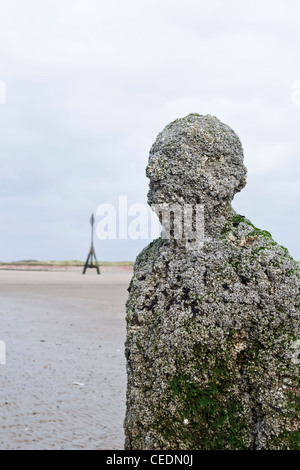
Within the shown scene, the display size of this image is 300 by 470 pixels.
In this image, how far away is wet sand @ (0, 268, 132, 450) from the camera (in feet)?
26.6

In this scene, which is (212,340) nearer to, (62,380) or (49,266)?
(62,380)

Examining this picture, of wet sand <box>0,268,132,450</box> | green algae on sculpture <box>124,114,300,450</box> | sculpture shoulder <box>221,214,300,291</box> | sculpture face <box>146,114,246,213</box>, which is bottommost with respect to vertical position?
wet sand <box>0,268,132,450</box>

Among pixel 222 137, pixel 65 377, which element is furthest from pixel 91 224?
pixel 222 137

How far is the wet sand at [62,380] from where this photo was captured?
26.6 ft

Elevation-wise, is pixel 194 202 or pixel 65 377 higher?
pixel 194 202

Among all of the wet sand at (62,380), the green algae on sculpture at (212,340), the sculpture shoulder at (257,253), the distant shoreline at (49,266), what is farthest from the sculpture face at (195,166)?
the distant shoreline at (49,266)

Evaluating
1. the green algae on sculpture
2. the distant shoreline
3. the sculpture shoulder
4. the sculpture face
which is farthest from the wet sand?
the distant shoreline

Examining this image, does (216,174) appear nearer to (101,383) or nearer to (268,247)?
(268,247)

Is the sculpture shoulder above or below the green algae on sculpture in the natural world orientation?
above

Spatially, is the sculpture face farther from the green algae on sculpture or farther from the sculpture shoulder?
the sculpture shoulder

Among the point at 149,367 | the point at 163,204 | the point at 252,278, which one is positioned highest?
the point at 163,204

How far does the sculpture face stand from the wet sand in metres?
4.45

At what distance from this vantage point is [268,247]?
4.48m

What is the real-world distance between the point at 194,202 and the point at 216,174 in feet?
0.99
